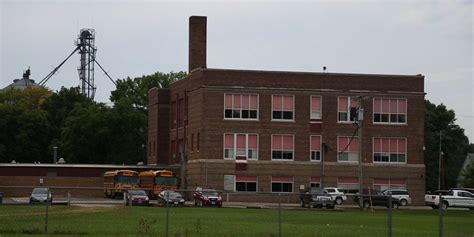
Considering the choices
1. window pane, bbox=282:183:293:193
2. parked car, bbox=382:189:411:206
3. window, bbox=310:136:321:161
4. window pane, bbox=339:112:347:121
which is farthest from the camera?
window pane, bbox=339:112:347:121

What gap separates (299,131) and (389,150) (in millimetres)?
9890

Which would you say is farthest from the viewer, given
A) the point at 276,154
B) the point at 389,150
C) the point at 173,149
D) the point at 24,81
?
the point at 24,81

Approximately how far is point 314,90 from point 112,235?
5876 cm

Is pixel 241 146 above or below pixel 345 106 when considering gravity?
below

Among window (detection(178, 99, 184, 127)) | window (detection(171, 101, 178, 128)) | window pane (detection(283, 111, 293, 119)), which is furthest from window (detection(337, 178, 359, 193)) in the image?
window (detection(171, 101, 178, 128))

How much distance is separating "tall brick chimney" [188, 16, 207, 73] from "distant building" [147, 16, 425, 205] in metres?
6.84

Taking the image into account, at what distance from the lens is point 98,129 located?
4702 inches

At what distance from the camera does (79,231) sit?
31453 millimetres

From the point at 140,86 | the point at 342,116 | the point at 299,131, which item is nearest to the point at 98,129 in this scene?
the point at 140,86

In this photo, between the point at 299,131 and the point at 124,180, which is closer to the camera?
the point at 124,180

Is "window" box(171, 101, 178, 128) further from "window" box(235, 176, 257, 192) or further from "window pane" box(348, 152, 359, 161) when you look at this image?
"window pane" box(348, 152, 359, 161)

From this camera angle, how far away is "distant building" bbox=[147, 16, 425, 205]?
85.6 metres

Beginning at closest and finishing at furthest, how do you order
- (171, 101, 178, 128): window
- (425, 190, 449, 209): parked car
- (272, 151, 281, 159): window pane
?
(425, 190, 449, 209): parked car
(272, 151, 281, 159): window pane
(171, 101, 178, 128): window

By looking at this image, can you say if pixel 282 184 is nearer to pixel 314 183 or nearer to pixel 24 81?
pixel 314 183
